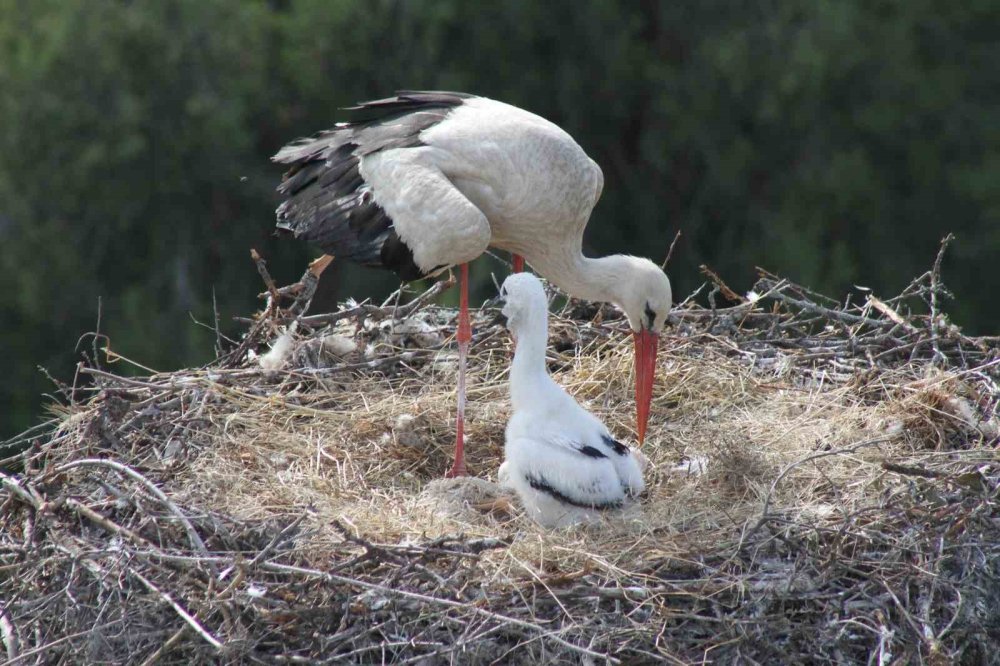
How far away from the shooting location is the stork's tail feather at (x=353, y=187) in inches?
232

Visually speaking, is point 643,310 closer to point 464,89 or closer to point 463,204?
point 463,204

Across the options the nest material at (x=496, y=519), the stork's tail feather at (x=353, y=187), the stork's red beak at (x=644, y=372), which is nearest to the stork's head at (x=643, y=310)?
the stork's red beak at (x=644, y=372)

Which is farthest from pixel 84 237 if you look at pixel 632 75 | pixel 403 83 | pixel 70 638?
pixel 70 638

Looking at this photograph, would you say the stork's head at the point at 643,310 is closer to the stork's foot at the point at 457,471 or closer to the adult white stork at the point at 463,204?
the adult white stork at the point at 463,204

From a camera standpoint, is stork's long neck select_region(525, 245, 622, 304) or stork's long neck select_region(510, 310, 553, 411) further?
stork's long neck select_region(525, 245, 622, 304)

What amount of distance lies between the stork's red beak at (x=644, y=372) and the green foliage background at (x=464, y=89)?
6331mm

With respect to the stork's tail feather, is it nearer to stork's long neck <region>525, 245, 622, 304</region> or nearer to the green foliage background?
stork's long neck <region>525, 245, 622, 304</region>

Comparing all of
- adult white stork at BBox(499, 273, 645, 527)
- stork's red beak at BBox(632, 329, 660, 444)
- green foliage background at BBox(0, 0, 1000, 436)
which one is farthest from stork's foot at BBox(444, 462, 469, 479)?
green foliage background at BBox(0, 0, 1000, 436)

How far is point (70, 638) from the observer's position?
4641 mm

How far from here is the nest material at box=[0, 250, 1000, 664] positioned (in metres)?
4.59

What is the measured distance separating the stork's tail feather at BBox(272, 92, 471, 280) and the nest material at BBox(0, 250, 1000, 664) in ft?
2.17

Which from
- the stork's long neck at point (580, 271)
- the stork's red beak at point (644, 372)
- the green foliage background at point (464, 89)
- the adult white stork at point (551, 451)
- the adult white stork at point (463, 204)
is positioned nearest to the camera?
the adult white stork at point (551, 451)

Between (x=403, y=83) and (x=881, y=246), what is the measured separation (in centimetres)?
455

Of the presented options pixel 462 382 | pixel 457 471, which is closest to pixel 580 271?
pixel 462 382
